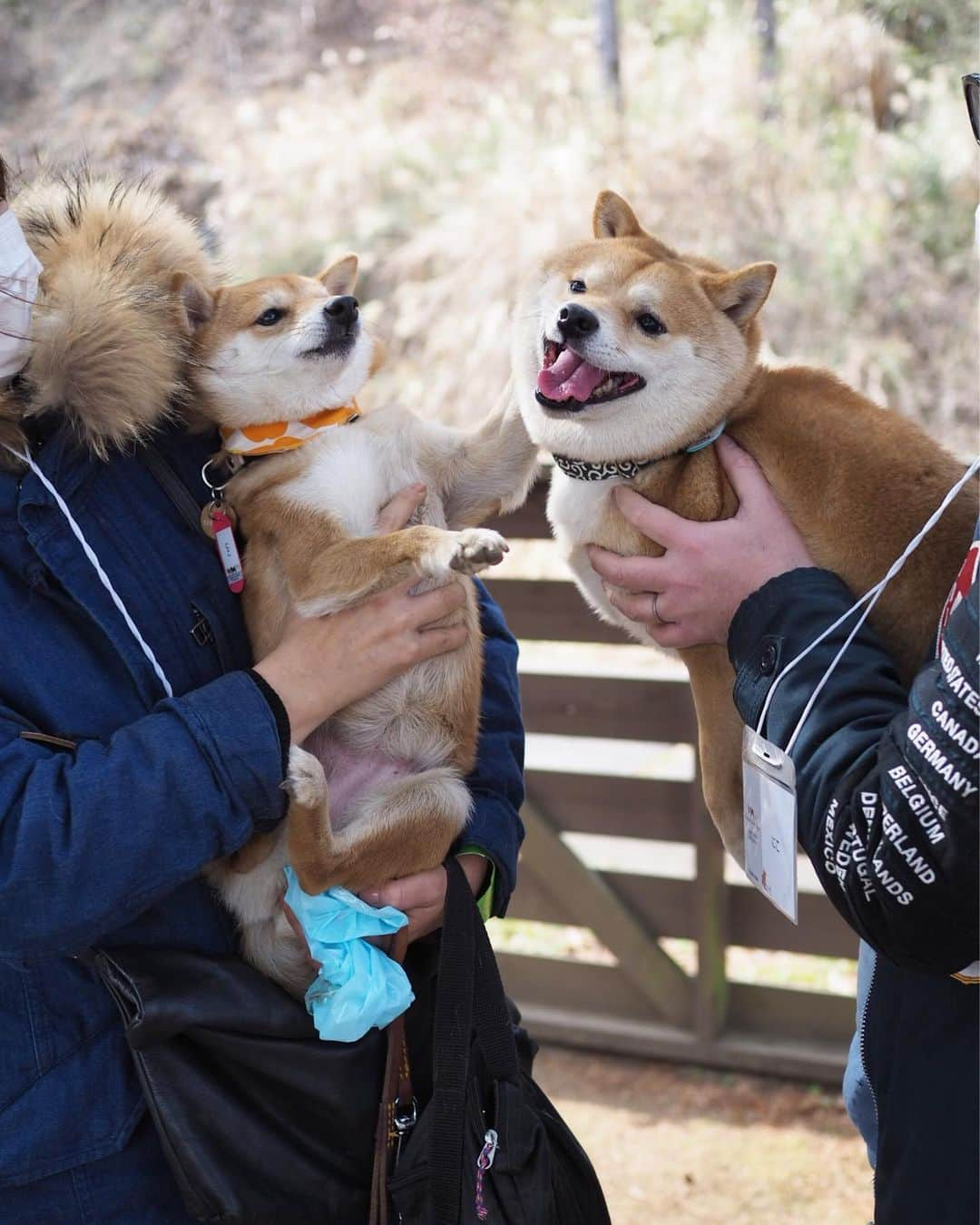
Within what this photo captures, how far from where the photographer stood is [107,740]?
143cm

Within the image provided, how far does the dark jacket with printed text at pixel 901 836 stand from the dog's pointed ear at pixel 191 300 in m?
0.95

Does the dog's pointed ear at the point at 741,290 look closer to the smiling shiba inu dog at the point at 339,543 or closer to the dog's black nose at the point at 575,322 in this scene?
the dog's black nose at the point at 575,322

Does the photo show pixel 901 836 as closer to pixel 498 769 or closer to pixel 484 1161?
pixel 484 1161

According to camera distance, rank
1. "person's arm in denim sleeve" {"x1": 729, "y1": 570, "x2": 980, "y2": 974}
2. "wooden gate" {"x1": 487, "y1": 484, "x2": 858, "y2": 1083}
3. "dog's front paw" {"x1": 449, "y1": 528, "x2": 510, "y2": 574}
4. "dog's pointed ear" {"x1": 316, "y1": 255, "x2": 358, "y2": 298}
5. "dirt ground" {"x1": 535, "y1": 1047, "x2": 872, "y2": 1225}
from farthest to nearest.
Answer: "wooden gate" {"x1": 487, "y1": 484, "x2": 858, "y2": 1083} < "dirt ground" {"x1": 535, "y1": 1047, "x2": 872, "y2": 1225} < "dog's pointed ear" {"x1": 316, "y1": 255, "x2": 358, "y2": 298} < "dog's front paw" {"x1": 449, "y1": 528, "x2": 510, "y2": 574} < "person's arm in denim sleeve" {"x1": 729, "y1": 570, "x2": 980, "y2": 974}

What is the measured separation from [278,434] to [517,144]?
30.5ft

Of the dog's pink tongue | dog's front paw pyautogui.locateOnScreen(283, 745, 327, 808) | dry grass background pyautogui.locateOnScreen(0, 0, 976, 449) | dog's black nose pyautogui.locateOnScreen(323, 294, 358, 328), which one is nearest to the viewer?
dog's front paw pyautogui.locateOnScreen(283, 745, 327, 808)

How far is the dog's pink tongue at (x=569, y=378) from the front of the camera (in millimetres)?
1881

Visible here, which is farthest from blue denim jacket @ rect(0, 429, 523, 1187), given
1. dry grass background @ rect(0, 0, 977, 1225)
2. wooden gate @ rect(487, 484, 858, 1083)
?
dry grass background @ rect(0, 0, 977, 1225)

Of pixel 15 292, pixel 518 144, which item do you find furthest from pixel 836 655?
pixel 518 144

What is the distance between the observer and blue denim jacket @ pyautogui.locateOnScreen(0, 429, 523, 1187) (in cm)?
131

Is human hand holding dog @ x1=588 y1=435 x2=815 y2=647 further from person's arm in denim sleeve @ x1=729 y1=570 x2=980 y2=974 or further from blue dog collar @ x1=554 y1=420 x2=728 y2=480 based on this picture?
person's arm in denim sleeve @ x1=729 y1=570 x2=980 y2=974

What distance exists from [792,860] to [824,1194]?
6.84ft

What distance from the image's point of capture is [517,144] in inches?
409

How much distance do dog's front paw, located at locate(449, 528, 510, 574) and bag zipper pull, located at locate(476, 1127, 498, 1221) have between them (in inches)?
30.6
